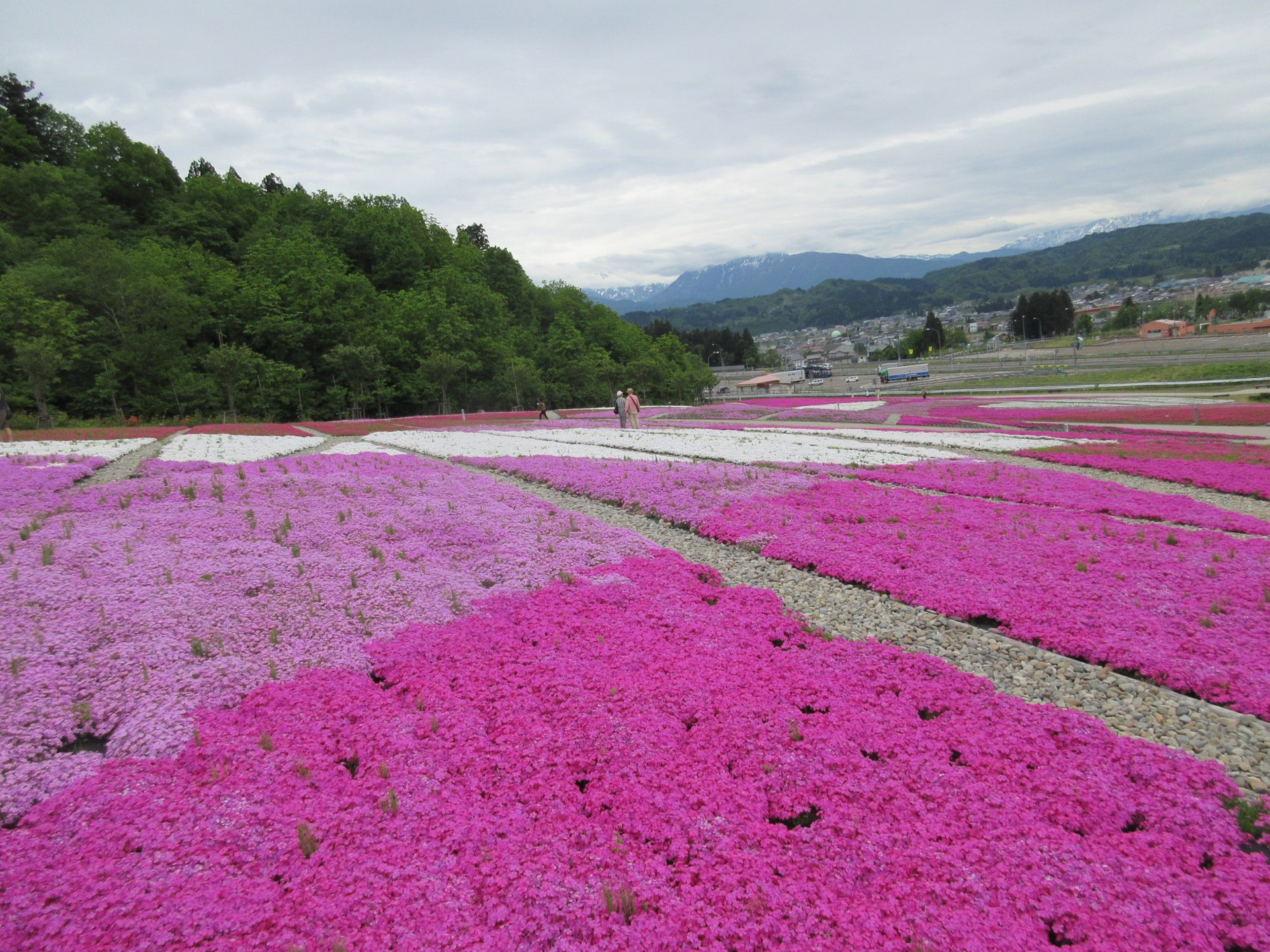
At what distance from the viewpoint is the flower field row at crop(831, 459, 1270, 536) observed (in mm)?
16109

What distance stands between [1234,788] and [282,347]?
83.5 meters

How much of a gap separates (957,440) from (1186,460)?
10.3 meters

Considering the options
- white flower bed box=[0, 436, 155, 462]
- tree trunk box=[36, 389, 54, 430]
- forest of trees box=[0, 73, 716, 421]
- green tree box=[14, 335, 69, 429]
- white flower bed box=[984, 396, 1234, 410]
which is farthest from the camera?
forest of trees box=[0, 73, 716, 421]

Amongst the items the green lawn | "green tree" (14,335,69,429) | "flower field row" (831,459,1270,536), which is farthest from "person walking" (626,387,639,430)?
the green lawn

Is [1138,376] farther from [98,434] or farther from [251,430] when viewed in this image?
[98,434]

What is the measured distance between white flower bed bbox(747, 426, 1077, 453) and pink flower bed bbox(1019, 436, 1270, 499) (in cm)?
163

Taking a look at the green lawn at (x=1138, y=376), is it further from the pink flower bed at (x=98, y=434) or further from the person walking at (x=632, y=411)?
the pink flower bed at (x=98, y=434)

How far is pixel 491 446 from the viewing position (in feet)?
104

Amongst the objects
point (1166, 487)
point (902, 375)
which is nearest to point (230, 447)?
point (1166, 487)

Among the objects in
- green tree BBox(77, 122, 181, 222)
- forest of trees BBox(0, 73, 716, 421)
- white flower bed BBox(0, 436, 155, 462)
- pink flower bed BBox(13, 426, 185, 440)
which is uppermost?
green tree BBox(77, 122, 181, 222)

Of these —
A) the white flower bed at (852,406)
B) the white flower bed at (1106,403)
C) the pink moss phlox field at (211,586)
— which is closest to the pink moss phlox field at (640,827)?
the pink moss phlox field at (211,586)

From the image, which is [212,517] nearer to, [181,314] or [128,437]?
[128,437]

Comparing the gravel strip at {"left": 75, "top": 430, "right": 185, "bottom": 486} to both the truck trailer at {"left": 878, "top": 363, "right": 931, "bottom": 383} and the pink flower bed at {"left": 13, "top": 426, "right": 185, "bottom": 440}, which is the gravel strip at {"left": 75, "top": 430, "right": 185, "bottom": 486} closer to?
the pink flower bed at {"left": 13, "top": 426, "right": 185, "bottom": 440}

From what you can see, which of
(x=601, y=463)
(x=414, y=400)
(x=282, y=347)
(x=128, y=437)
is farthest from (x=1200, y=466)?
(x=282, y=347)
